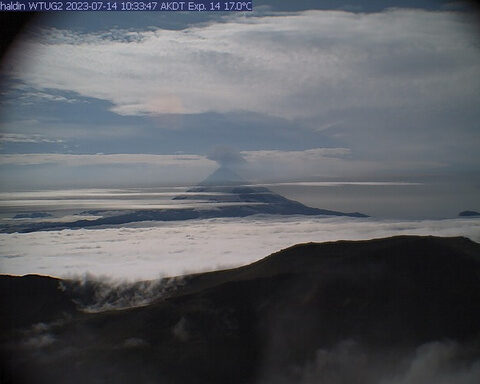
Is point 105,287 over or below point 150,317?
over

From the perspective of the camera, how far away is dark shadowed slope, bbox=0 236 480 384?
55738 millimetres

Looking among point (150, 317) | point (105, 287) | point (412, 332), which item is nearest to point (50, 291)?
point (105, 287)

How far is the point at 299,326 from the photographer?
194 ft

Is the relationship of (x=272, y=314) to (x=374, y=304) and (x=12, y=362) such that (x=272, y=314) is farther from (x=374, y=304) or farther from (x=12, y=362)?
(x=12, y=362)

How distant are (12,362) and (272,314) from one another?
41273mm

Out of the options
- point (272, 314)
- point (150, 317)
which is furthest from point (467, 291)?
point (150, 317)

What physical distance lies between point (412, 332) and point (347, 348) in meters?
10.4

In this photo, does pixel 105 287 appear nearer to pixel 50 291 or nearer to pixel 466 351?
pixel 50 291

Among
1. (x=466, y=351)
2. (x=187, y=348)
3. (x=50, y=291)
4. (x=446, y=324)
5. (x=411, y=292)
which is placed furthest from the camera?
(x=50, y=291)

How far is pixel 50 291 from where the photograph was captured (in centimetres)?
Result: 8431

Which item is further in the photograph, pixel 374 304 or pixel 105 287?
pixel 105 287

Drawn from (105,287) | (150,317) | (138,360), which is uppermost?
(105,287)

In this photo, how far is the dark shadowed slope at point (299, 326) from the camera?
55738 mm

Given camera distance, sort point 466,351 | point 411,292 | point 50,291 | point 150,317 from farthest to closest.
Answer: point 50,291
point 150,317
point 411,292
point 466,351
